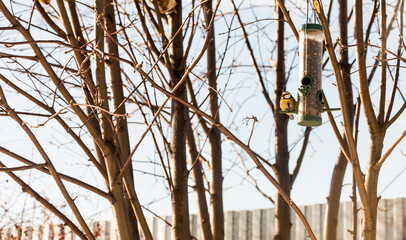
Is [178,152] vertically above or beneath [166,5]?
beneath

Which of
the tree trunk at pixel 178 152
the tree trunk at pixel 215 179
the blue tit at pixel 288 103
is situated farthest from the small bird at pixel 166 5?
the blue tit at pixel 288 103

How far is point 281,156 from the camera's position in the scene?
3521mm

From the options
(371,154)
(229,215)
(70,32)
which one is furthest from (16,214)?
(371,154)

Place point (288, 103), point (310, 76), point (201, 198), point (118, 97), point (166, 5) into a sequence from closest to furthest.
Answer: point (288, 103) → point (310, 76) → point (118, 97) → point (166, 5) → point (201, 198)

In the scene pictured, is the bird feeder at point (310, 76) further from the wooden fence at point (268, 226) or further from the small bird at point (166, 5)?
the wooden fence at point (268, 226)

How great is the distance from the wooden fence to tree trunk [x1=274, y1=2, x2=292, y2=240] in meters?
2.32

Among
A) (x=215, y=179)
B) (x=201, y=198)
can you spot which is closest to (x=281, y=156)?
(x=215, y=179)

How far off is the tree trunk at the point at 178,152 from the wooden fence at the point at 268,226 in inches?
105

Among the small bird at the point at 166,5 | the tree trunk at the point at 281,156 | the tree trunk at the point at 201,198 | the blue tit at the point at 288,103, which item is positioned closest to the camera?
the blue tit at the point at 288,103

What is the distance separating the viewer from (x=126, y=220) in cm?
252

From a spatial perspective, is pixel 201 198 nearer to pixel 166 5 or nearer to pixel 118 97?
pixel 118 97

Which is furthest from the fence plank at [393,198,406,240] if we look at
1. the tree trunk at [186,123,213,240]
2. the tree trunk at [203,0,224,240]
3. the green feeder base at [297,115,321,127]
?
the green feeder base at [297,115,321,127]

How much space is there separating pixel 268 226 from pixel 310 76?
4.10 m

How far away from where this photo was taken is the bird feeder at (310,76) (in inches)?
99.3
